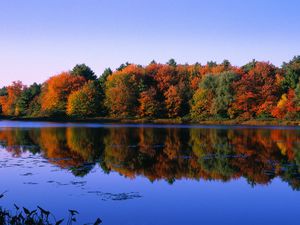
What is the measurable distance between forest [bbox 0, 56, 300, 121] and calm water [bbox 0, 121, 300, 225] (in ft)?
136

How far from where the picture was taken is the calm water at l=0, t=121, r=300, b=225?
1102 cm

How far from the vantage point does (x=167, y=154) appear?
23.2 metres

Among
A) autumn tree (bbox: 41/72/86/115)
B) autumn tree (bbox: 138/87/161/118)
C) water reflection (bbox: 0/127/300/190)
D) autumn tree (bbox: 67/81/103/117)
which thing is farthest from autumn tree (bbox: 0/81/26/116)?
water reflection (bbox: 0/127/300/190)

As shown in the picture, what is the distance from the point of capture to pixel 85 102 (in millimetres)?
76375

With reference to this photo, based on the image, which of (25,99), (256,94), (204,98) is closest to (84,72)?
(25,99)

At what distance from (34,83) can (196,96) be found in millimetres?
43954

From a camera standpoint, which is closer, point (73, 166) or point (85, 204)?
point (85, 204)

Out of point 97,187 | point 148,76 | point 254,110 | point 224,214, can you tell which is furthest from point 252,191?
point 148,76

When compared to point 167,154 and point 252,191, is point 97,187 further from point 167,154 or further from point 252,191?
point 167,154

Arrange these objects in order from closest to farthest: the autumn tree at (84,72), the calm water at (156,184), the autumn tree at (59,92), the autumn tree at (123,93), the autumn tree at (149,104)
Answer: the calm water at (156,184), the autumn tree at (149,104), the autumn tree at (123,93), the autumn tree at (59,92), the autumn tree at (84,72)

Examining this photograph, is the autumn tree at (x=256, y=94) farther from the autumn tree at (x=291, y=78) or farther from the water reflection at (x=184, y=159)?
the water reflection at (x=184, y=159)

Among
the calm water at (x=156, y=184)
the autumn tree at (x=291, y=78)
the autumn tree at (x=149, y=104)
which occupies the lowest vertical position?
the calm water at (x=156, y=184)

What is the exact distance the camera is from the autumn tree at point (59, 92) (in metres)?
80.3

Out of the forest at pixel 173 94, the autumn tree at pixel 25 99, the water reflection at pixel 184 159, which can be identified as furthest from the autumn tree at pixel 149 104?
the water reflection at pixel 184 159
